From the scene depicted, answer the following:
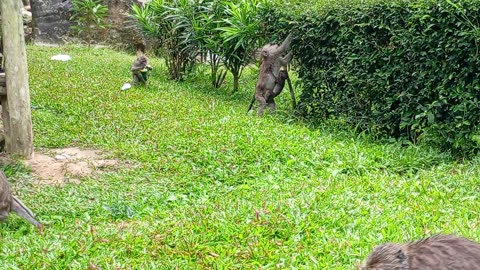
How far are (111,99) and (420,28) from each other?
17.0ft

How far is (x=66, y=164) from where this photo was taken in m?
6.24

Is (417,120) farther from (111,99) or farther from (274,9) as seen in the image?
(111,99)

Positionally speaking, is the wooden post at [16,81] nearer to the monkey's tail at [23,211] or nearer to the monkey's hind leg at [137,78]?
the monkey's tail at [23,211]

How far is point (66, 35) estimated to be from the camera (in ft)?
52.4

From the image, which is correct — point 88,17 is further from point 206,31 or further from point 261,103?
point 261,103

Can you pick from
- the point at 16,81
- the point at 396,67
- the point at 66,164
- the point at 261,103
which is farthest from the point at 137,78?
the point at 396,67

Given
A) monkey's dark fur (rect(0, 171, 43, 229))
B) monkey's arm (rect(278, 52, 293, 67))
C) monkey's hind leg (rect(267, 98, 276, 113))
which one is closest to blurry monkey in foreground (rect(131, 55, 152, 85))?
monkey's hind leg (rect(267, 98, 276, 113))

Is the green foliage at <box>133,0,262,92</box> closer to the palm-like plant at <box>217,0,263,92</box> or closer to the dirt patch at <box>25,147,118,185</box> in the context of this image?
the palm-like plant at <box>217,0,263,92</box>

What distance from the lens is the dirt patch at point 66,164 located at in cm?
591

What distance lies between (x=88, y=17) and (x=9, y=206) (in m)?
12.1

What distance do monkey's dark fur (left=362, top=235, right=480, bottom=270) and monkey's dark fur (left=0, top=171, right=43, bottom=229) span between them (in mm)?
3111

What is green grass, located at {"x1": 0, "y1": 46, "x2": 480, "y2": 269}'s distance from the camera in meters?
3.76

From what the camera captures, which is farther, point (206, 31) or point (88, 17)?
point (88, 17)

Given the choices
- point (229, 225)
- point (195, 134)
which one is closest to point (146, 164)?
point (195, 134)
